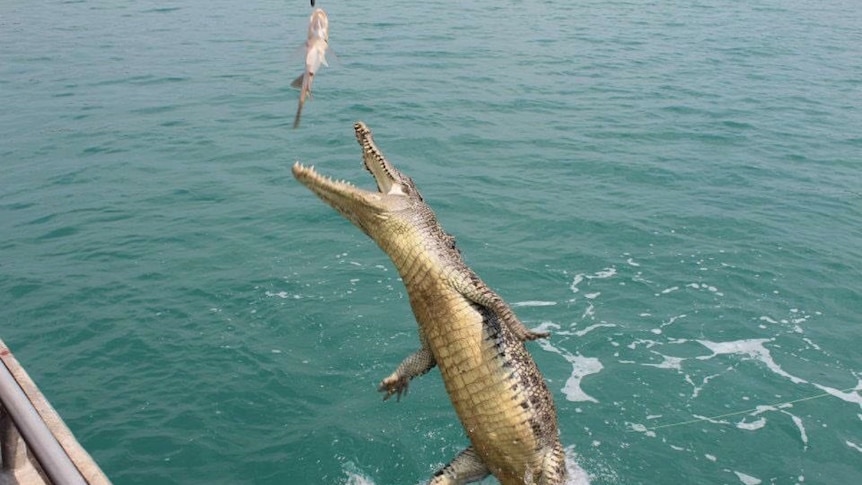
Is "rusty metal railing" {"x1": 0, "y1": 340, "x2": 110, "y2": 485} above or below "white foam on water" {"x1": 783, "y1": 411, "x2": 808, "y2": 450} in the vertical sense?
above

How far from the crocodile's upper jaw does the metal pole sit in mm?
3345

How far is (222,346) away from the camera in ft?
35.0

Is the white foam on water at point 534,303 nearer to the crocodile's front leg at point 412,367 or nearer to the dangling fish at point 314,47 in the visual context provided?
the crocodile's front leg at point 412,367

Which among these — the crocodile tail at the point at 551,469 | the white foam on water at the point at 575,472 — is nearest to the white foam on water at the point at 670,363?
the white foam on water at the point at 575,472

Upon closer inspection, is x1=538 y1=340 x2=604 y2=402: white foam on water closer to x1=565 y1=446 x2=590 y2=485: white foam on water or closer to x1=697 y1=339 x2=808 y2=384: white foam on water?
x1=565 y1=446 x2=590 y2=485: white foam on water

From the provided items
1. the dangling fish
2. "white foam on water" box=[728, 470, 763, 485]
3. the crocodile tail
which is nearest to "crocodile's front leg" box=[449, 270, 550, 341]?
the crocodile tail

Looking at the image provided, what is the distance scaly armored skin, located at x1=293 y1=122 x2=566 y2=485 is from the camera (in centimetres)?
664

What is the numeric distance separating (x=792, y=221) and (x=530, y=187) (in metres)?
4.29

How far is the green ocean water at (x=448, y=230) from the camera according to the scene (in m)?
9.34

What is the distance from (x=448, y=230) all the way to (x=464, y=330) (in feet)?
24.8

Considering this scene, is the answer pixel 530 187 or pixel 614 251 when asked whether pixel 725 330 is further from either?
pixel 530 187

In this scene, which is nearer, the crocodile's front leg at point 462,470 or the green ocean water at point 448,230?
the crocodile's front leg at point 462,470

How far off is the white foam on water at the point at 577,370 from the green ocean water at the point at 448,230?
4 centimetres

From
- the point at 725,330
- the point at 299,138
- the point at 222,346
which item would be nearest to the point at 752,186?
the point at 725,330
